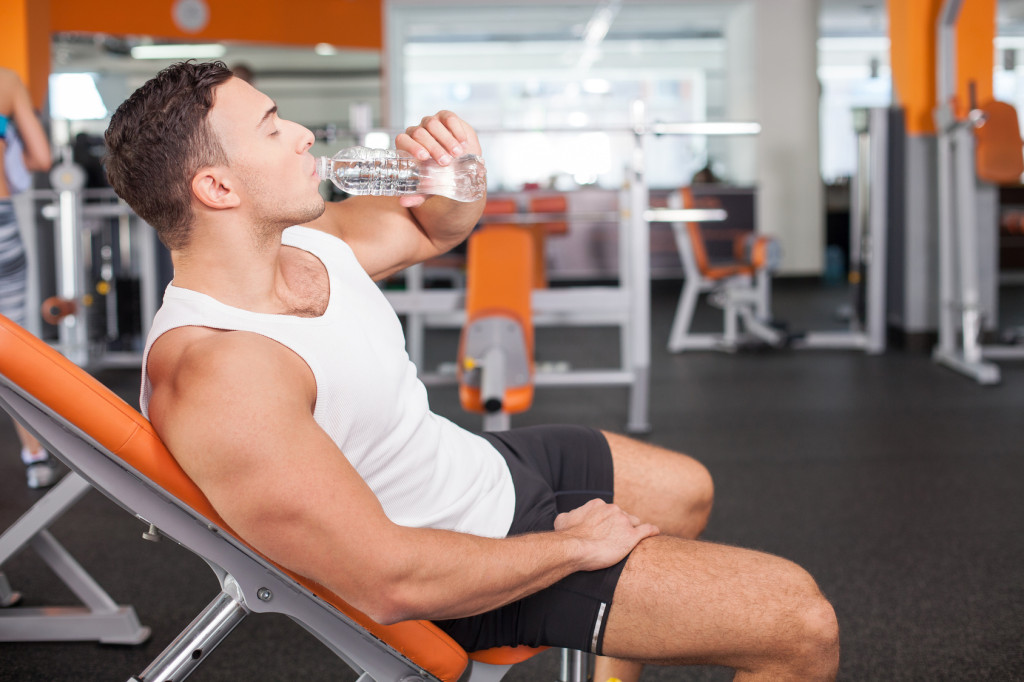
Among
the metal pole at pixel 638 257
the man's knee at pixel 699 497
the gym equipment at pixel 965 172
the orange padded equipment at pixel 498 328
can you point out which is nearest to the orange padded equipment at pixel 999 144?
→ the gym equipment at pixel 965 172

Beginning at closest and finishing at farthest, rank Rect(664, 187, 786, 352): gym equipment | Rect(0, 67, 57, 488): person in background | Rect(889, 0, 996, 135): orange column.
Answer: Rect(0, 67, 57, 488): person in background → Rect(889, 0, 996, 135): orange column → Rect(664, 187, 786, 352): gym equipment

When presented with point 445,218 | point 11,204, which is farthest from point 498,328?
point 11,204

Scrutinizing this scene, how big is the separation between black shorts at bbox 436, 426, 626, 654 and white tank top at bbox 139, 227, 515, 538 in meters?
0.04

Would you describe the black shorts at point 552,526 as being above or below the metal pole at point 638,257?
below

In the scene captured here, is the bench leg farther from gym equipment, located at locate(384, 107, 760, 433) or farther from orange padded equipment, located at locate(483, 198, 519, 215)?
orange padded equipment, located at locate(483, 198, 519, 215)

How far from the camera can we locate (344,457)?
814 millimetres

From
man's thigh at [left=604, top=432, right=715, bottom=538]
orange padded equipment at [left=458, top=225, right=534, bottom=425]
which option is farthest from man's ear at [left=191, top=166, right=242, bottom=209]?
orange padded equipment at [left=458, top=225, right=534, bottom=425]

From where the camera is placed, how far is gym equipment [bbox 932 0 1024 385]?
13.1 ft

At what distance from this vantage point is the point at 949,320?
4.32 metres

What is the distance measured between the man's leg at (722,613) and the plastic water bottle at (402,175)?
52 cm

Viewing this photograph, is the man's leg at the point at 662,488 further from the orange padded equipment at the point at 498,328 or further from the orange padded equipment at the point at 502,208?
the orange padded equipment at the point at 502,208

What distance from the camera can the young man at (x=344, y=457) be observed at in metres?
0.79

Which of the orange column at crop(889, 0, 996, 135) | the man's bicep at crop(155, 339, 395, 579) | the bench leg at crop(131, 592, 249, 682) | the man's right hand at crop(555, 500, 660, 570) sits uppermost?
the orange column at crop(889, 0, 996, 135)

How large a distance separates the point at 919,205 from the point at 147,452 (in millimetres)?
4665
